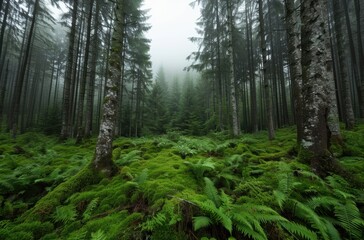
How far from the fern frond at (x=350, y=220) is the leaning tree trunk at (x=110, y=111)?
4.55m

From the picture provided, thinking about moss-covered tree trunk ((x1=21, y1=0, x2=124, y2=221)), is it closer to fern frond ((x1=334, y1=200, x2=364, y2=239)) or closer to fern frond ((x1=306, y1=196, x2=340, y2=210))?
fern frond ((x1=306, y1=196, x2=340, y2=210))

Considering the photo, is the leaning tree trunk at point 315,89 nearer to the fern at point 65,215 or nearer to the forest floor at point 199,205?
the forest floor at point 199,205

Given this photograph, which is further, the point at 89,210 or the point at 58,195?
the point at 58,195

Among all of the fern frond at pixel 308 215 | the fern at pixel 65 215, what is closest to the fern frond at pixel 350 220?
the fern frond at pixel 308 215

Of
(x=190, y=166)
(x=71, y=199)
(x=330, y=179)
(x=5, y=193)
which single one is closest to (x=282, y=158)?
(x=330, y=179)

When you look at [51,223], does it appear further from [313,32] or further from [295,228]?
[313,32]

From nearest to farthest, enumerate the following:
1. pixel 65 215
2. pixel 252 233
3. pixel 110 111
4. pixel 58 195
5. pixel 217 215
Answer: pixel 252 233 → pixel 217 215 → pixel 65 215 → pixel 58 195 → pixel 110 111

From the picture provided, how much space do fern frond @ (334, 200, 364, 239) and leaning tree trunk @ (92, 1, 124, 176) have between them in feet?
14.9

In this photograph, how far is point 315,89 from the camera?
156 inches

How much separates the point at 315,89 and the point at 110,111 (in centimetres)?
517

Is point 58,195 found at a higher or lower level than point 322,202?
lower

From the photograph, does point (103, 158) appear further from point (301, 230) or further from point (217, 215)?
point (301, 230)

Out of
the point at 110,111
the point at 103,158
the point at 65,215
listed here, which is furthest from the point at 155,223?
the point at 110,111

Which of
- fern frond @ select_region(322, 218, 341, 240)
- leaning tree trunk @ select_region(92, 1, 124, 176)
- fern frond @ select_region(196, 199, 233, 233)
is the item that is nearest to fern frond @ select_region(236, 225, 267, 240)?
fern frond @ select_region(196, 199, 233, 233)
